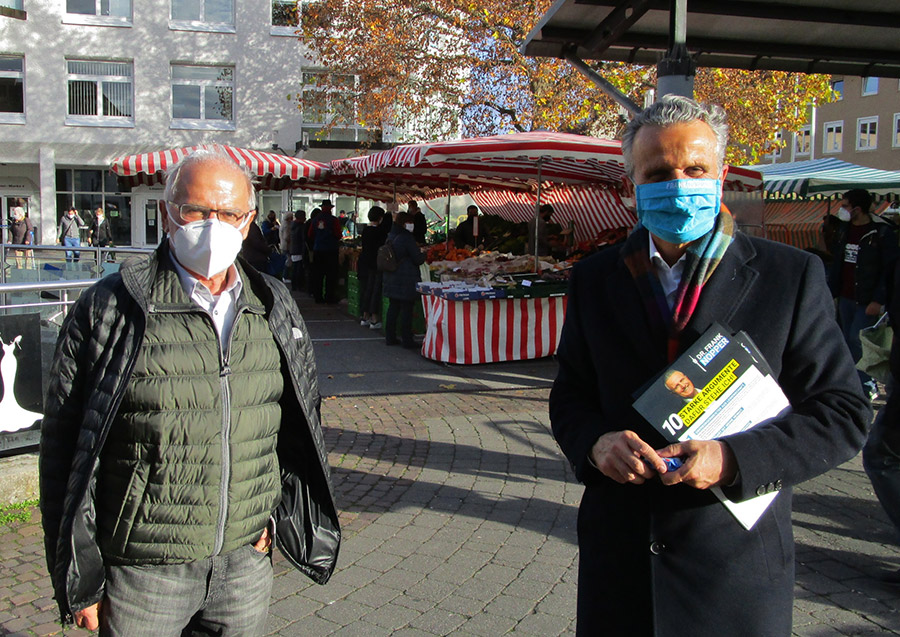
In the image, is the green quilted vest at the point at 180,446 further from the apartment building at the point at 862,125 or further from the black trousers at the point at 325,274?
the apartment building at the point at 862,125

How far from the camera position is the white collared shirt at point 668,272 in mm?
1838

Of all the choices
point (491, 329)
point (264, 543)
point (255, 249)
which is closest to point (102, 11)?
point (255, 249)

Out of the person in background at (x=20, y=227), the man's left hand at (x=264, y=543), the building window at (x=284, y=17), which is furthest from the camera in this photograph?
the building window at (x=284, y=17)

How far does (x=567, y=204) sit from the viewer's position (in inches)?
813

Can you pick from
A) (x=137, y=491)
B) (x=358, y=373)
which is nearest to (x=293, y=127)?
(x=358, y=373)

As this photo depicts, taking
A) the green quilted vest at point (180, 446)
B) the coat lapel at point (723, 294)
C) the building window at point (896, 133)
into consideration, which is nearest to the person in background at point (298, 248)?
the green quilted vest at point (180, 446)

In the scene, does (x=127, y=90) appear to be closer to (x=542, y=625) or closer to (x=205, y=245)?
(x=542, y=625)

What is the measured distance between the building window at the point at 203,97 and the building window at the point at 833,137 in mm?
31678

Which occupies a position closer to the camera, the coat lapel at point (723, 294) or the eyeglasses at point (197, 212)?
the coat lapel at point (723, 294)

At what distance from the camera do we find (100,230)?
26.6 meters

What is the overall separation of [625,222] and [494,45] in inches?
222

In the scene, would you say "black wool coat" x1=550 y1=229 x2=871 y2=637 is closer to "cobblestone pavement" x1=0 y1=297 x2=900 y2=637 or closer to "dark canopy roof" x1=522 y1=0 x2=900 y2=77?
"cobblestone pavement" x1=0 y1=297 x2=900 y2=637

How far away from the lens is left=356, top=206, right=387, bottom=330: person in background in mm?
12133

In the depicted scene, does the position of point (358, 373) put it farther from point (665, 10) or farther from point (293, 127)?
point (293, 127)
